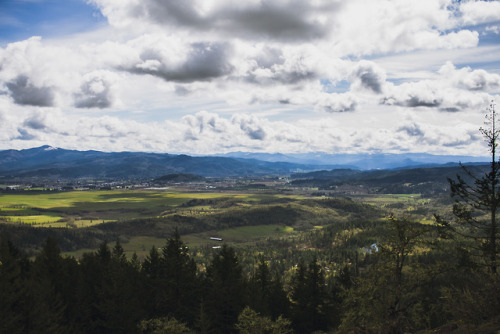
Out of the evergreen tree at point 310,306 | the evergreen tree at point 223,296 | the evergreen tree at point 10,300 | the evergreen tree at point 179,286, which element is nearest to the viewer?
the evergreen tree at point 10,300

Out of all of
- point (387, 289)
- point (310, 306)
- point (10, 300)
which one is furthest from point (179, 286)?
point (387, 289)

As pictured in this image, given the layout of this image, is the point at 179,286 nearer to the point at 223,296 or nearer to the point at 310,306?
the point at 223,296

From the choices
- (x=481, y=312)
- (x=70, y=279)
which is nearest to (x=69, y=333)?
(x=70, y=279)

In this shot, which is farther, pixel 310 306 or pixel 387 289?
pixel 310 306

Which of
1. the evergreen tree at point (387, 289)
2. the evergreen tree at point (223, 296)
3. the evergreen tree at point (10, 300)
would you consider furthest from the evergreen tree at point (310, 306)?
the evergreen tree at point (10, 300)

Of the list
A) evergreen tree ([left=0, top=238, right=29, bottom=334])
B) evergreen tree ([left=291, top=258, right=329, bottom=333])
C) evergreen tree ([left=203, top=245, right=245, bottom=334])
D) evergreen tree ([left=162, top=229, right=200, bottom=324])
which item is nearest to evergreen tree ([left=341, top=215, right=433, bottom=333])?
evergreen tree ([left=203, top=245, right=245, bottom=334])

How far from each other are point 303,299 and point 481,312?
4199cm

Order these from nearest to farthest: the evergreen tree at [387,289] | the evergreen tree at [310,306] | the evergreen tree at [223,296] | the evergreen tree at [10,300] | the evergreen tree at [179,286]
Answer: the evergreen tree at [387,289] → the evergreen tree at [10,300] → the evergreen tree at [179,286] → the evergreen tree at [223,296] → the evergreen tree at [310,306]

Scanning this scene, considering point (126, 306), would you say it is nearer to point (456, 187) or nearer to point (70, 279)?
point (70, 279)

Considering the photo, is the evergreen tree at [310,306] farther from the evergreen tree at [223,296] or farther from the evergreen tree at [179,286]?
the evergreen tree at [179,286]

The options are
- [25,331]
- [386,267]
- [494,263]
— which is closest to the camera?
[494,263]

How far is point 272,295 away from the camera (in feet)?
272

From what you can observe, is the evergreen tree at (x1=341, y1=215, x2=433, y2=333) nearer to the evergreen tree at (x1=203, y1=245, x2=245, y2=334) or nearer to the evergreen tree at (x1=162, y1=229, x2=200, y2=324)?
the evergreen tree at (x1=203, y1=245, x2=245, y2=334)

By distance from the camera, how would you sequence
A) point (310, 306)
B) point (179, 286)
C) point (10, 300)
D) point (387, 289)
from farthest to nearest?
point (310, 306), point (179, 286), point (10, 300), point (387, 289)
